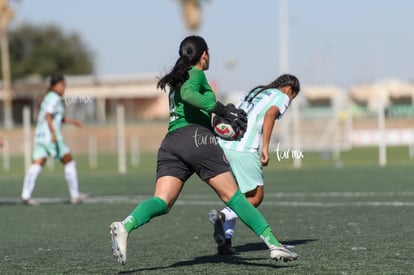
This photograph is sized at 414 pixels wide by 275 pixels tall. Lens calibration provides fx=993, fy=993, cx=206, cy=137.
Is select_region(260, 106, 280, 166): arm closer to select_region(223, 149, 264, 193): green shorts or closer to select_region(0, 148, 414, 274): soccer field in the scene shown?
select_region(223, 149, 264, 193): green shorts

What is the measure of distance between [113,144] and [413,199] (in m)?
39.6

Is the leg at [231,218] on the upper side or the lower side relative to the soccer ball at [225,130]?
lower

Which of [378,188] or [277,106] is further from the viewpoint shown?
[378,188]

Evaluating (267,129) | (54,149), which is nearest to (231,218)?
(267,129)

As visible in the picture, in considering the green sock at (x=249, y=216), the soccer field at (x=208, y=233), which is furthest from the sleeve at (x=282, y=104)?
the green sock at (x=249, y=216)

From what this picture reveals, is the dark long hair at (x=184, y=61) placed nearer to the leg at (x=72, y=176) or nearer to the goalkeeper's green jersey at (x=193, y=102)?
the goalkeeper's green jersey at (x=193, y=102)

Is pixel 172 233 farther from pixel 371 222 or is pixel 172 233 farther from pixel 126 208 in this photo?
pixel 126 208

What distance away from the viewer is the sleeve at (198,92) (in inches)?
309

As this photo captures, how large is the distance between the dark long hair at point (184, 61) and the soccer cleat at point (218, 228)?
1.65m

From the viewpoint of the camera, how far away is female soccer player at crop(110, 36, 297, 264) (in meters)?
8.00

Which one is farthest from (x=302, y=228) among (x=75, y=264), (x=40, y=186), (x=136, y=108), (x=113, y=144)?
(x=136, y=108)

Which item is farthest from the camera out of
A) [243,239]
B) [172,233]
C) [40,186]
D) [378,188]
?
[40,186]

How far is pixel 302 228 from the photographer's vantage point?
11531 millimetres

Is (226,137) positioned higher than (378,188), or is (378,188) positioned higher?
(226,137)
